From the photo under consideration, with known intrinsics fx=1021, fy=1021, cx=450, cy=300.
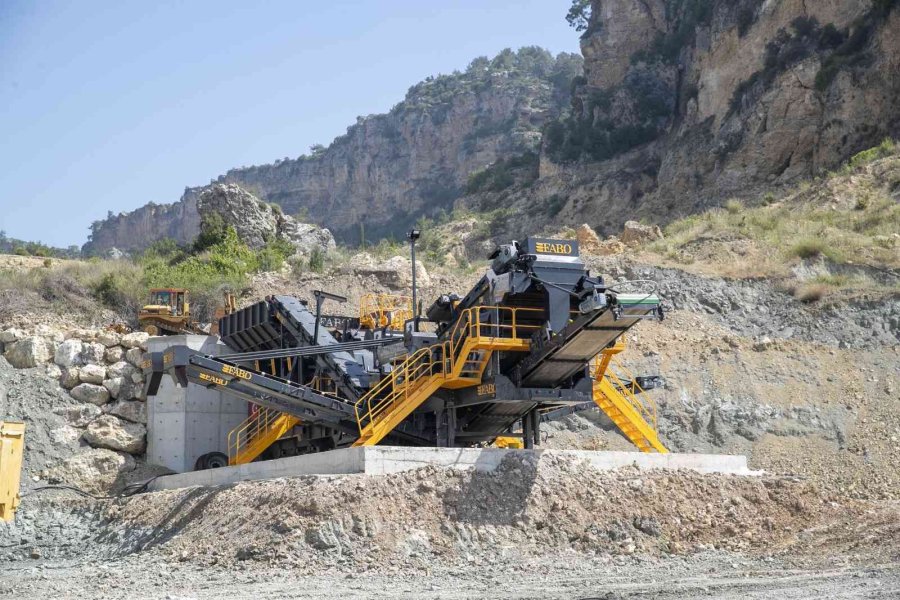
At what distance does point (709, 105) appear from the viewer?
56.2m

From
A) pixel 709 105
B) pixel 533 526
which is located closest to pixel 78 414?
pixel 533 526

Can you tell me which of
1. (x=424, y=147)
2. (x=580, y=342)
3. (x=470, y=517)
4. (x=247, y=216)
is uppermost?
(x=424, y=147)

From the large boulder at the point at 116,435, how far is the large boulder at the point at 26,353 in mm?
2216

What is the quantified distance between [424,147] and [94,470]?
294 ft

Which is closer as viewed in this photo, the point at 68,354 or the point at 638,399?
the point at 68,354

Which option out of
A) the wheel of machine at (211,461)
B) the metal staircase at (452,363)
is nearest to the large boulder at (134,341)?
the wheel of machine at (211,461)

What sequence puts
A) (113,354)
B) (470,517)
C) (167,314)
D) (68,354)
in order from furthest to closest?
1. (167,314)
2. (113,354)
3. (68,354)
4. (470,517)

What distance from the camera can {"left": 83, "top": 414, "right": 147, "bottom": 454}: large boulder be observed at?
76.9 ft

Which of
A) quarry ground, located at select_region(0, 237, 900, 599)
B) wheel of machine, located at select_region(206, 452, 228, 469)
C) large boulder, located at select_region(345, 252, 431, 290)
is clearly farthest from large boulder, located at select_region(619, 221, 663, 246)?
wheel of machine, located at select_region(206, 452, 228, 469)

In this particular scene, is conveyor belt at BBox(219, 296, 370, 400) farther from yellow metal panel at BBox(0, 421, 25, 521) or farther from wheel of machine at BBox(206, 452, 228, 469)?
yellow metal panel at BBox(0, 421, 25, 521)

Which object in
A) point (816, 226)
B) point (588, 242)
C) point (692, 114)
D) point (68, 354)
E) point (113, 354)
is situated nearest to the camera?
point (68, 354)

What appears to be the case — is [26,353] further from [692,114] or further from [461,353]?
[692,114]

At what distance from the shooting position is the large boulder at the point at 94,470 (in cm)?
2239

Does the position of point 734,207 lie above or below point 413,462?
above
